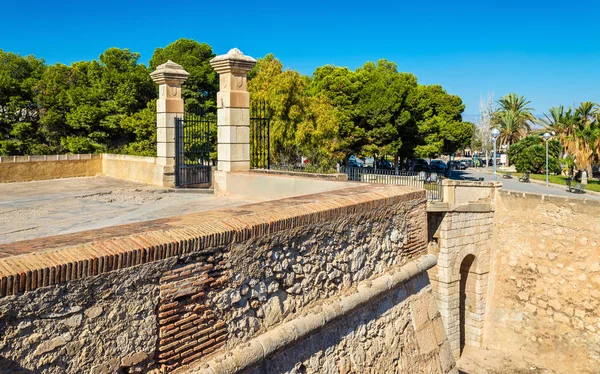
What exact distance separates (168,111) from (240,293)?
286 inches

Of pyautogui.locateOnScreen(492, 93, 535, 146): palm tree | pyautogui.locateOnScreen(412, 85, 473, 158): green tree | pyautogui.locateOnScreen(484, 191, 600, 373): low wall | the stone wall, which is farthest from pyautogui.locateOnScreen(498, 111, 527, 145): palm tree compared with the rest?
the stone wall

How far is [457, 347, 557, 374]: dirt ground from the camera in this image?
12578 millimetres

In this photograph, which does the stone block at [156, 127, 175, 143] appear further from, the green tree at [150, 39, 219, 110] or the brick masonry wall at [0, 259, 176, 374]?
the green tree at [150, 39, 219, 110]

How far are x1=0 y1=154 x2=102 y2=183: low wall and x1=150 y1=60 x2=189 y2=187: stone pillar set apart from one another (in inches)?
139

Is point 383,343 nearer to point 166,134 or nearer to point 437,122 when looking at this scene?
point 166,134

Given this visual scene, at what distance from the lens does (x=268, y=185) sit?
23.5ft

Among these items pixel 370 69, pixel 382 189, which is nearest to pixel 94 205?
pixel 382 189

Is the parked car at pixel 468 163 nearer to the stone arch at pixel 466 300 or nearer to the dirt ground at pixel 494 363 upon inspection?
the stone arch at pixel 466 300

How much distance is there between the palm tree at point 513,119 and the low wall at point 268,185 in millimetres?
41066

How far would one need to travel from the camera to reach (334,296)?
451 centimetres

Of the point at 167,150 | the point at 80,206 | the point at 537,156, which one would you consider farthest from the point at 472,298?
the point at 537,156

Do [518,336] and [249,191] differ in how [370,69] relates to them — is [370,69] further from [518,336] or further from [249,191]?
[249,191]

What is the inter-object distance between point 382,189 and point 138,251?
3.23 m

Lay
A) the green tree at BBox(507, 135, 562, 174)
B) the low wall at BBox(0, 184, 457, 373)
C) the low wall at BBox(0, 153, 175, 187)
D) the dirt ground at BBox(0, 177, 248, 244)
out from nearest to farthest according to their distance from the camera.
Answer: the low wall at BBox(0, 184, 457, 373) → the dirt ground at BBox(0, 177, 248, 244) → the low wall at BBox(0, 153, 175, 187) → the green tree at BBox(507, 135, 562, 174)
